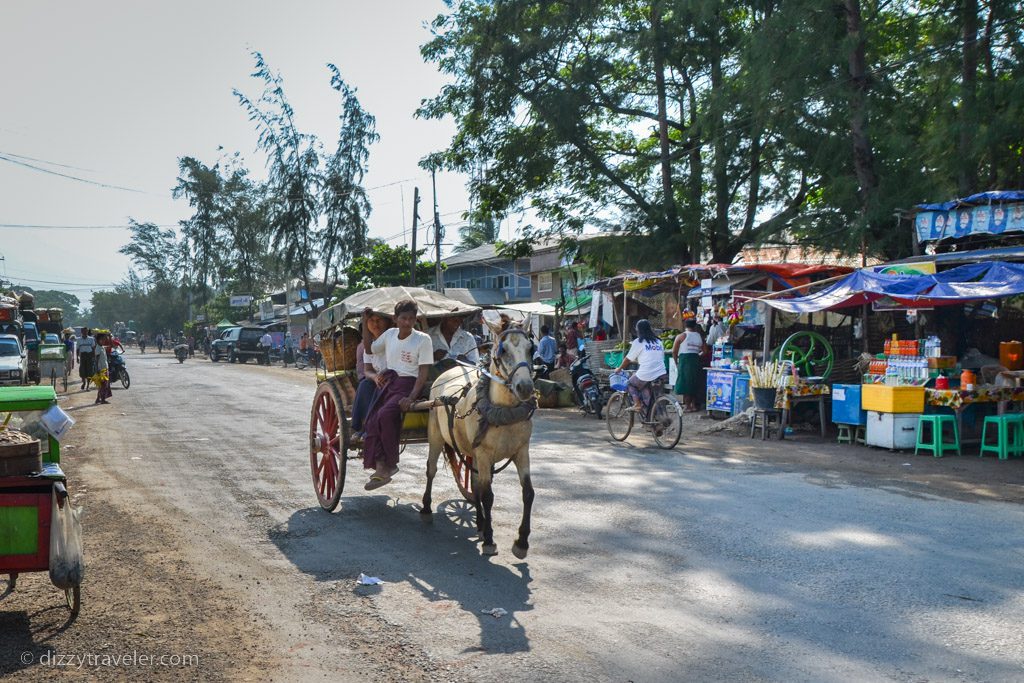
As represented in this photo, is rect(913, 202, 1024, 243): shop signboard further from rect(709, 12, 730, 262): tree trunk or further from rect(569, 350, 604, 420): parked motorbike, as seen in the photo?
rect(569, 350, 604, 420): parked motorbike

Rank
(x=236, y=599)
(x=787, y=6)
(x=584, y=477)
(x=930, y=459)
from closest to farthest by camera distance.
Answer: (x=236, y=599) → (x=584, y=477) → (x=930, y=459) → (x=787, y=6)

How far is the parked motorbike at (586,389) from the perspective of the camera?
18.7 meters

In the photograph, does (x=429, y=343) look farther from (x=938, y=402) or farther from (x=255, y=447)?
(x=938, y=402)

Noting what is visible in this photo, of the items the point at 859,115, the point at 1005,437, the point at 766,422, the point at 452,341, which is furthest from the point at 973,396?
the point at 452,341

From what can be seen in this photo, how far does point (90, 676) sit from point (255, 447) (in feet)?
28.8

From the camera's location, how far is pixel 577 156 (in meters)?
25.3

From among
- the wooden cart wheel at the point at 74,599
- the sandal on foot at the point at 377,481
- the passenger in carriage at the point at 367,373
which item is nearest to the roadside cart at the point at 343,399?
the passenger in carriage at the point at 367,373

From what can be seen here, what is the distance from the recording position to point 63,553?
16.0 ft

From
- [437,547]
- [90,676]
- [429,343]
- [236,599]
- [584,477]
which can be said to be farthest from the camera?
[584,477]

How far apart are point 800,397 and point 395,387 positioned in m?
9.06

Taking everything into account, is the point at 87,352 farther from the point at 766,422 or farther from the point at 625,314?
the point at 766,422

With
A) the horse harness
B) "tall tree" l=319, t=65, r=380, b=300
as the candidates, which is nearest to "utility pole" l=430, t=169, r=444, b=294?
"tall tree" l=319, t=65, r=380, b=300

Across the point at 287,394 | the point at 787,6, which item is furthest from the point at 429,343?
the point at 287,394

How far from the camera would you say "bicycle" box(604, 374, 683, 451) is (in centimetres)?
1323
